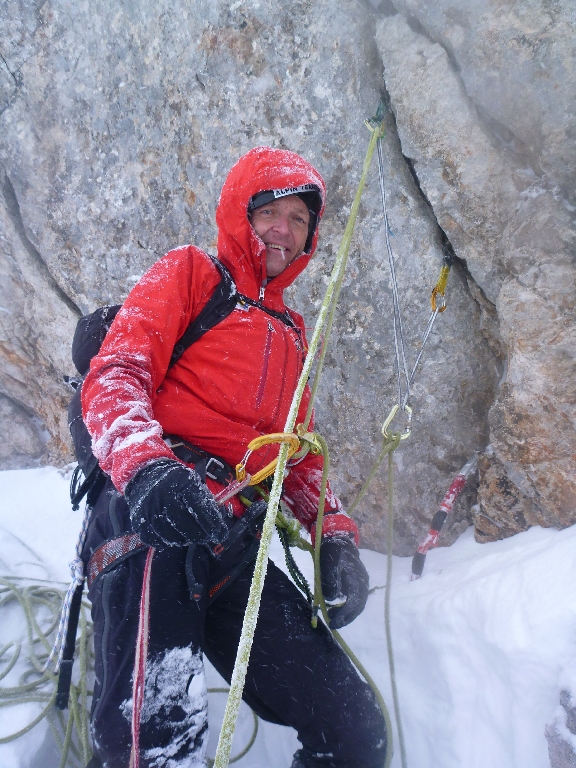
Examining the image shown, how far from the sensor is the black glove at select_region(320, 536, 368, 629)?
6.31 ft

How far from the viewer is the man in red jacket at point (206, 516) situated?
1.40 meters

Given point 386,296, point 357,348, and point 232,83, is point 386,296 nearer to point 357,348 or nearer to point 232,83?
point 357,348

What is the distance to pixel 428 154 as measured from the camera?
294cm

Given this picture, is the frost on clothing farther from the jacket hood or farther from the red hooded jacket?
the jacket hood

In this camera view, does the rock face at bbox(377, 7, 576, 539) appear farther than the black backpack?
Yes

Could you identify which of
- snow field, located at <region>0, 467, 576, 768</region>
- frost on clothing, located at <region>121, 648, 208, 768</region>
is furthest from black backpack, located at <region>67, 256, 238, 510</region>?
snow field, located at <region>0, 467, 576, 768</region>

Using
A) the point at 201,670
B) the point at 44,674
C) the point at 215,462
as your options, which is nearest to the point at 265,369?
the point at 215,462

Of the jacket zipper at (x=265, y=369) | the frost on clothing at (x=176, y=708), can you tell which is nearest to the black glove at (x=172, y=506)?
the frost on clothing at (x=176, y=708)

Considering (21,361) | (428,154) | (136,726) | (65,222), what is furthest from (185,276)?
(21,361)

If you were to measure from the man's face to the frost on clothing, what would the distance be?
153 centimetres

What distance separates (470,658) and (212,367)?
162cm

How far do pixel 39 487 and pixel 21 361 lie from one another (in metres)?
1.38

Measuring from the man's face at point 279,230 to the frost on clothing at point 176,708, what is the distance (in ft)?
5.01

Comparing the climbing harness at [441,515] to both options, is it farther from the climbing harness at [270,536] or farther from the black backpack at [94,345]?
the black backpack at [94,345]
